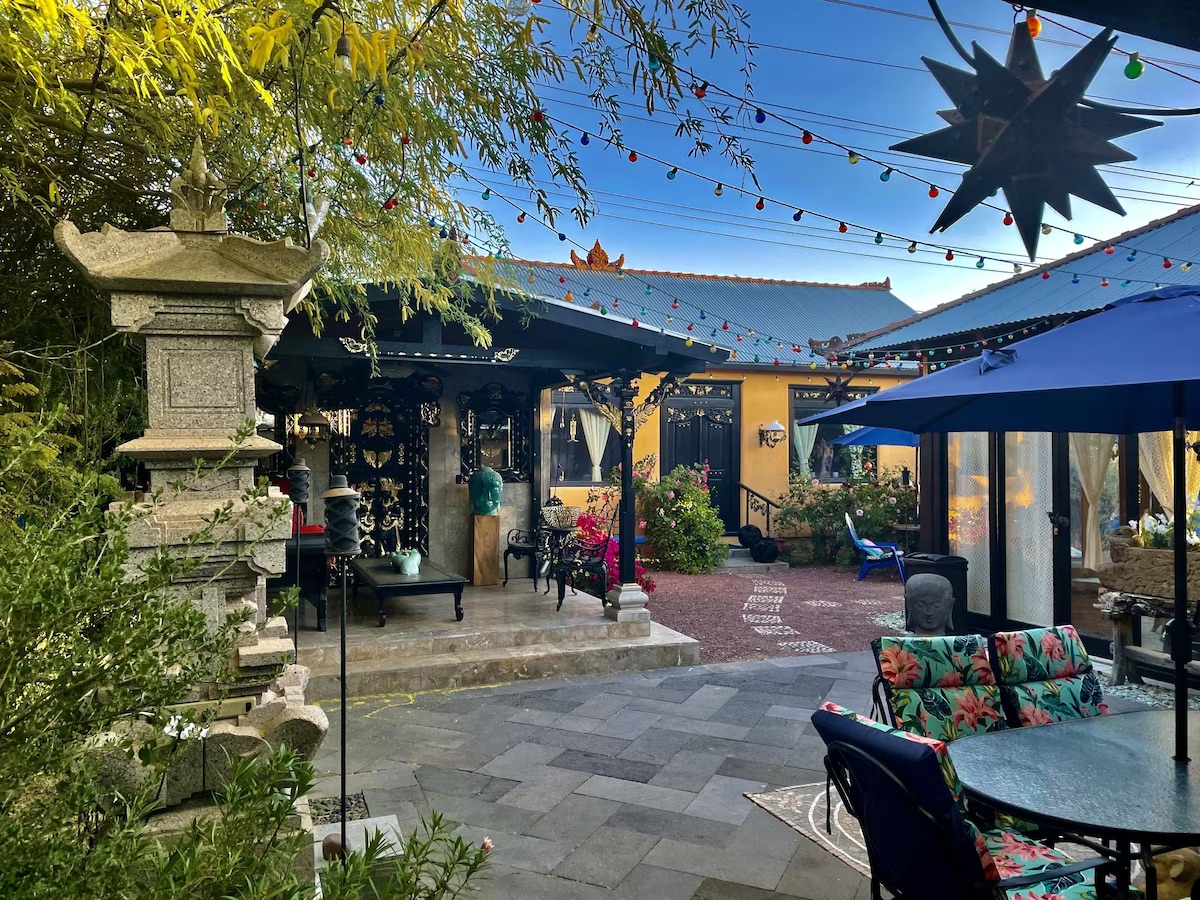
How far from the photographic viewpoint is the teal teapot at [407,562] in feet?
22.9

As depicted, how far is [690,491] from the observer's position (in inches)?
468

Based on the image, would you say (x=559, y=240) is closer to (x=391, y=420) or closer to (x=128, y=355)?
(x=128, y=355)

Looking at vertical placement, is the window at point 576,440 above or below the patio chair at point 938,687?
above

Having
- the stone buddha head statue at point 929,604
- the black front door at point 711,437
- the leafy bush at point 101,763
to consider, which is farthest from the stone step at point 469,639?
the black front door at point 711,437

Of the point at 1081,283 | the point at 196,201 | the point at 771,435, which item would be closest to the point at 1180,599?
the point at 196,201

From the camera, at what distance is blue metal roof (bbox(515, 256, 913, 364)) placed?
1474 centimetres

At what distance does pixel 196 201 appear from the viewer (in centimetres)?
245

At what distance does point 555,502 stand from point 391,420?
7.12 ft

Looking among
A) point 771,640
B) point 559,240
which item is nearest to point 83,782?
point 559,240

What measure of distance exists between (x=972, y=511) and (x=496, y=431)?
16.7ft

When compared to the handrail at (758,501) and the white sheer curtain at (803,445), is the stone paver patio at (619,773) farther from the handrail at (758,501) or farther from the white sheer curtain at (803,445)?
the white sheer curtain at (803,445)

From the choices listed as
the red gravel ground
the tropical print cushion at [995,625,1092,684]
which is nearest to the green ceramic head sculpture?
the red gravel ground

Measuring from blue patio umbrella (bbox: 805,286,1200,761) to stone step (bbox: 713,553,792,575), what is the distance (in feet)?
27.7

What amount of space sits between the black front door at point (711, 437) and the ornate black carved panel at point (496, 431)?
5197mm
